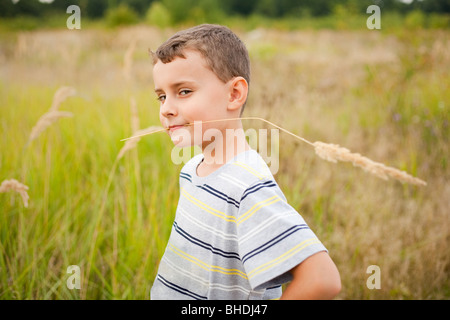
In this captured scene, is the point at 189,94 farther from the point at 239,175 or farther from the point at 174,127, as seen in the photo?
the point at 239,175

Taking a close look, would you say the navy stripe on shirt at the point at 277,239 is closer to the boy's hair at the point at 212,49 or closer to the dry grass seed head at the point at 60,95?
the boy's hair at the point at 212,49

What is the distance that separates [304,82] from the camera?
5.88m

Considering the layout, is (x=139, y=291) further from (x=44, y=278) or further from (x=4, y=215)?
(x=4, y=215)

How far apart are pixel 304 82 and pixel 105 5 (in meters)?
23.9

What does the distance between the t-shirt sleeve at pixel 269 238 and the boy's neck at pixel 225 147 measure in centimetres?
15

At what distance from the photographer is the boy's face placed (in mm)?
904

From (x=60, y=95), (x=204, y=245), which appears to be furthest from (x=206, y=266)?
(x=60, y=95)

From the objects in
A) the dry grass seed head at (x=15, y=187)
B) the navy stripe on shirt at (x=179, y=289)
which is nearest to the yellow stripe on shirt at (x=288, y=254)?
the navy stripe on shirt at (x=179, y=289)

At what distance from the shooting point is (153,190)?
Answer: 2115 millimetres

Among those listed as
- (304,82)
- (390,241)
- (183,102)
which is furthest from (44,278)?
(304,82)

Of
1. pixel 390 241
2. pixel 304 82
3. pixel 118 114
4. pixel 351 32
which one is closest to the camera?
pixel 390 241

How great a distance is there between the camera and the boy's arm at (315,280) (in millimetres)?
709

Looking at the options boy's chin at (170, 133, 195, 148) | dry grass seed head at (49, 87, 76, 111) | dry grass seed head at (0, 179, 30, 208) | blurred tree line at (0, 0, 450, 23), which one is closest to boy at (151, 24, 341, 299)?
boy's chin at (170, 133, 195, 148)

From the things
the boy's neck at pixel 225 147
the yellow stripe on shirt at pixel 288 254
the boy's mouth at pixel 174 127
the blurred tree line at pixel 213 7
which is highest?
the blurred tree line at pixel 213 7
